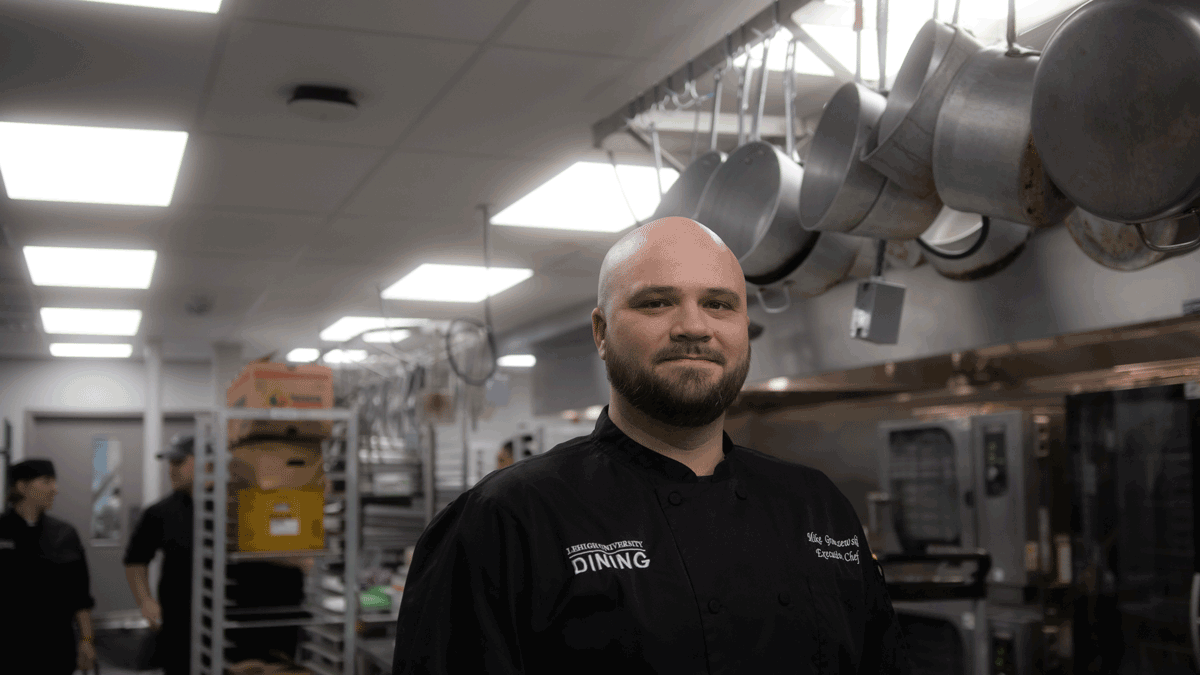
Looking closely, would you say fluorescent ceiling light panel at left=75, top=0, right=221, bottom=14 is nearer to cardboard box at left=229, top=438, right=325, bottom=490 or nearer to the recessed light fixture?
cardboard box at left=229, top=438, right=325, bottom=490

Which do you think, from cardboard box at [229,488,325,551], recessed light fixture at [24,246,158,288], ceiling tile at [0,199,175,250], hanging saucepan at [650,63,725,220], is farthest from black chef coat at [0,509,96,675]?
hanging saucepan at [650,63,725,220]

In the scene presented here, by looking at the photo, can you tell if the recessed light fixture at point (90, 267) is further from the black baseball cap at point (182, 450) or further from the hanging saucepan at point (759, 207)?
the hanging saucepan at point (759, 207)

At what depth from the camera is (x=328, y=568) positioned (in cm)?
634

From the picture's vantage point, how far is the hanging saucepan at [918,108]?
5.24 ft

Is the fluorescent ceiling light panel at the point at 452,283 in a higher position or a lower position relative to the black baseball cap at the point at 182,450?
higher

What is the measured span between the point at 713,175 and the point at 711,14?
1.21 ft

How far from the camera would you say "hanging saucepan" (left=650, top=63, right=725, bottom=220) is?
233cm

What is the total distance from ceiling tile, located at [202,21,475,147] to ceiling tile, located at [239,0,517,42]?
1.6 inches

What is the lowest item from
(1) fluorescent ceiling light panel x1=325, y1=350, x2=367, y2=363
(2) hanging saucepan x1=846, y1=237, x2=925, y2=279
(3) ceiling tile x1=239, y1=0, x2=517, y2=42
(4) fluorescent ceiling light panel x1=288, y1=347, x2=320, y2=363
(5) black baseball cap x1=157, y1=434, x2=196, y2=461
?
(5) black baseball cap x1=157, y1=434, x2=196, y2=461

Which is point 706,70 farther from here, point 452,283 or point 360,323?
point 360,323

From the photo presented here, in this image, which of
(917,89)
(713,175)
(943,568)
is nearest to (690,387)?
(917,89)

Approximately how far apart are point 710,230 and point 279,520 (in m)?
2.75

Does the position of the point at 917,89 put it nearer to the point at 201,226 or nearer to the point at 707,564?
the point at 707,564

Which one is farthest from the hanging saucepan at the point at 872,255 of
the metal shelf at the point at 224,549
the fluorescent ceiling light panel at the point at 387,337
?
the fluorescent ceiling light panel at the point at 387,337
